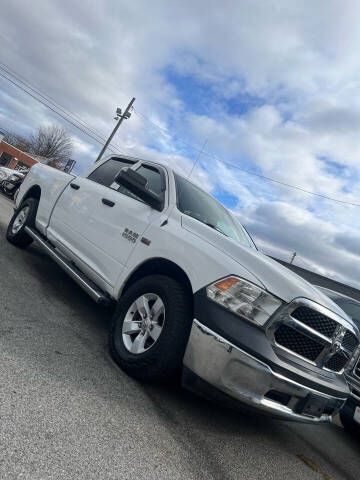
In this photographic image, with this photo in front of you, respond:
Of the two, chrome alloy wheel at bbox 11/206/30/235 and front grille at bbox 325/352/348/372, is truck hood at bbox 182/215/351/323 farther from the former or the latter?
chrome alloy wheel at bbox 11/206/30/235

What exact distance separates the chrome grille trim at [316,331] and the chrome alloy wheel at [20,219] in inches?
176

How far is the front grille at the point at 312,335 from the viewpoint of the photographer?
259 centimetres

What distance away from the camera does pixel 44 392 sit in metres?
2.29

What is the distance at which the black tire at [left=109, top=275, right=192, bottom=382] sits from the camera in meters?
2.71

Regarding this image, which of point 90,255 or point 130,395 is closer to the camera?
point 130,395

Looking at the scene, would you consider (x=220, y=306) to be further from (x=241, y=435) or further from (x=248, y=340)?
(x=241, y=435)

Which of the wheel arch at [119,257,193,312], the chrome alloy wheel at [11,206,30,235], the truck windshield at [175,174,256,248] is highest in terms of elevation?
the truck windshield at [175,174,256,248]

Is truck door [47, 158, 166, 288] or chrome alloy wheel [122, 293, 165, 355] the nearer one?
chrome alloy wheel [122, 293, 165, 355]

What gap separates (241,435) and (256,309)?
111cm

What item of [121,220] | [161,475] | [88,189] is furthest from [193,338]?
[88,189]

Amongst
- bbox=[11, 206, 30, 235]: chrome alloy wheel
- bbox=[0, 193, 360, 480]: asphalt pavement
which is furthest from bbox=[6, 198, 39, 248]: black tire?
bbox=[0, 193, 360, 480]: asphalt pavement

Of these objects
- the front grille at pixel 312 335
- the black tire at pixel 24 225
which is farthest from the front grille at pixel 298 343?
the black tire at pixel 24 225

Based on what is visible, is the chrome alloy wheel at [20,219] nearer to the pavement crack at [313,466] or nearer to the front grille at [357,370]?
the pavement crack at [313,466]

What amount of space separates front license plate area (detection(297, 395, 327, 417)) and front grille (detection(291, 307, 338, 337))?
1.55 feet
